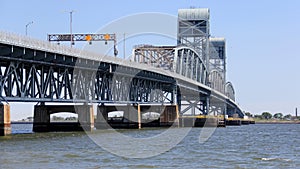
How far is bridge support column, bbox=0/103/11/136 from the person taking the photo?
261 ft

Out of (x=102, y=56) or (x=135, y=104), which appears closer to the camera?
(x=102, y=56)

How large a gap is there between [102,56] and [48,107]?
44.3 feet

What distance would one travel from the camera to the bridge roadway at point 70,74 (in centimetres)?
8356

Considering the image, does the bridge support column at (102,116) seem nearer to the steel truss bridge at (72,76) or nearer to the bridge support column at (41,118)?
the steel truss bridge at (72,76)

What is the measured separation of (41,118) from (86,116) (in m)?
7.74

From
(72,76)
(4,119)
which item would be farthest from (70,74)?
(4,119)

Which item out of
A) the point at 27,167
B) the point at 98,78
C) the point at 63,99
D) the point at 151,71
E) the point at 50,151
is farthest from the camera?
the point at 151,71

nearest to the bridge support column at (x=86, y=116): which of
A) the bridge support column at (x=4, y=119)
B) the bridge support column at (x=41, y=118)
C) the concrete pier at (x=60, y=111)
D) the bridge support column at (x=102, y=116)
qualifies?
the concrete pier at (x=60, y=111)

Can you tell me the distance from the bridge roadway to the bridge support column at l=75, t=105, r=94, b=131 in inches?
61.5

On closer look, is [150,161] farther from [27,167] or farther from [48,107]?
[48,107]

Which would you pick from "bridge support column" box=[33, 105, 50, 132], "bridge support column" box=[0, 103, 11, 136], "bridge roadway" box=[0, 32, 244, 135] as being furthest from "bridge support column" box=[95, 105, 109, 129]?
"bridge support column" box=[0, 103, 11, 136]

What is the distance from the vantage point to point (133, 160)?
171 feet

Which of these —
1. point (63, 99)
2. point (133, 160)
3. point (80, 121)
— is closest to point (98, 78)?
point (80, 121)

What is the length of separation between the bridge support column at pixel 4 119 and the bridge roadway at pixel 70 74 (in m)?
1.75
